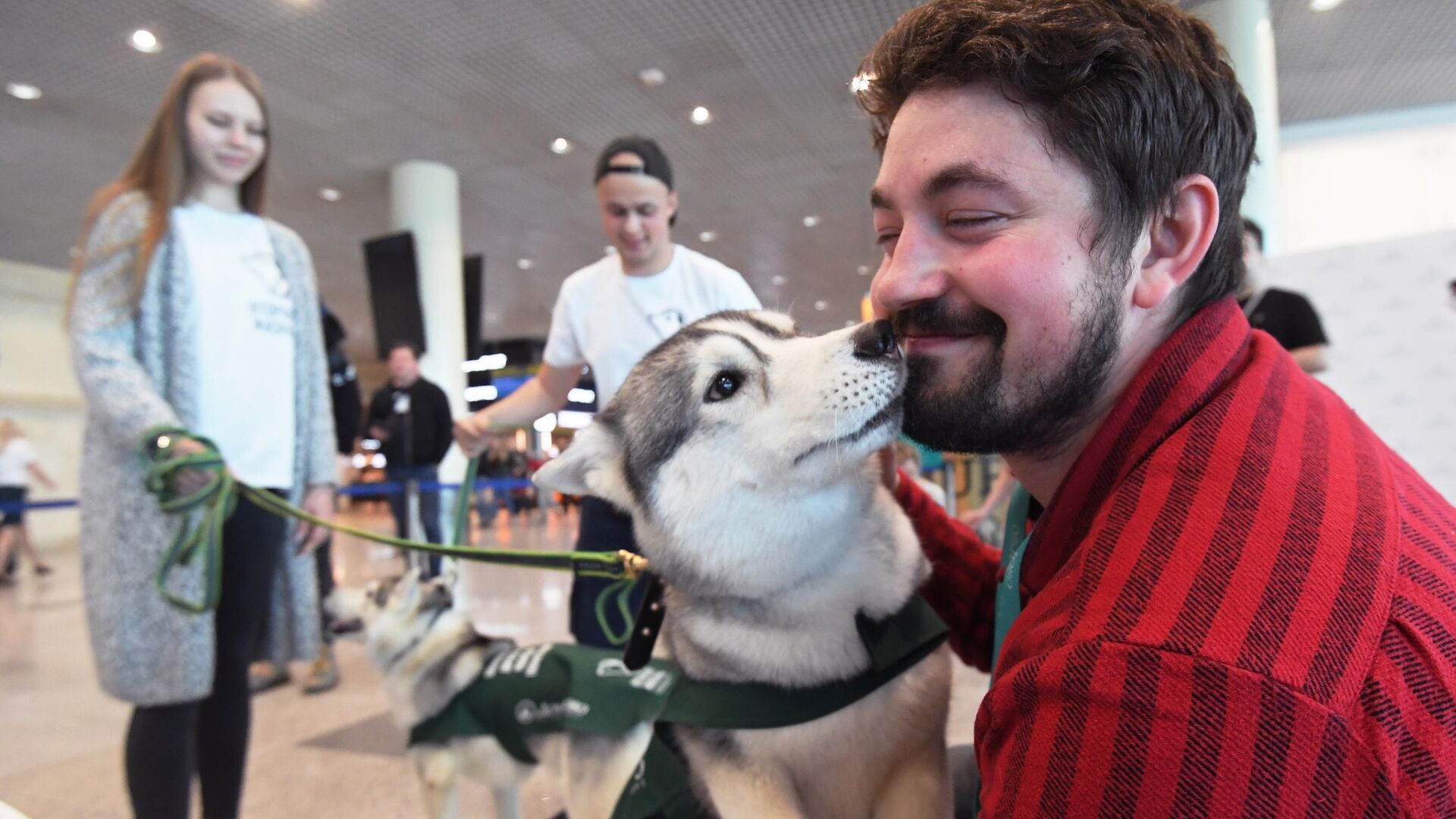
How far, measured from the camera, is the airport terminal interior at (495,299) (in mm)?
1431

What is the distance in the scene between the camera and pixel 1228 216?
0.87 meters

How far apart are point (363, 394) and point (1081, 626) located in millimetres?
3627

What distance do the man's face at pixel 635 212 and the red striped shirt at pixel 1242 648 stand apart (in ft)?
4.20

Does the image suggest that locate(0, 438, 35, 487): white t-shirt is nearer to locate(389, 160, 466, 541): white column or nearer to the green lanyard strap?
locate(389, 160, 466, 541): white column

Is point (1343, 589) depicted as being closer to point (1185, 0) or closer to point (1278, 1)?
point (1185, 0)

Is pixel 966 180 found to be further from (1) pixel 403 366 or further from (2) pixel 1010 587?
(1) pixel 403 366

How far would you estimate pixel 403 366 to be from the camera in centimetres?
423

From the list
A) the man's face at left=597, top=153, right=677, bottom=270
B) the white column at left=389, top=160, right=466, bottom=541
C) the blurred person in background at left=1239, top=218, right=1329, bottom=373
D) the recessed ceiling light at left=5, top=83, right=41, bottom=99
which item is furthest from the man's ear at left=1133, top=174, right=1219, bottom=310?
the recessed ceiling light at left=5, top=83, right=41, bottom=99

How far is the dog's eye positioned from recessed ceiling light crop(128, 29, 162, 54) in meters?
3.80

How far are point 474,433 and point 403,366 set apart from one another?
2949 millimetres

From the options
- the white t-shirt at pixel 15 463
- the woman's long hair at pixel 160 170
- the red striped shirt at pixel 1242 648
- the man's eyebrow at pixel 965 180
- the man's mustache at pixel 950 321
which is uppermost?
the woman's long hair at pixel 160 170

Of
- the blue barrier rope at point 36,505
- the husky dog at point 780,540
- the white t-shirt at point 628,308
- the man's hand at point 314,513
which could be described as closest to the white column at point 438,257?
the man's hand at point 314,513

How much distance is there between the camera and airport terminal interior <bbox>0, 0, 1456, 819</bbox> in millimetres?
1431

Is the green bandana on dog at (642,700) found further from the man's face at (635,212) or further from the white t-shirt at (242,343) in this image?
the man's face at (635,212)
